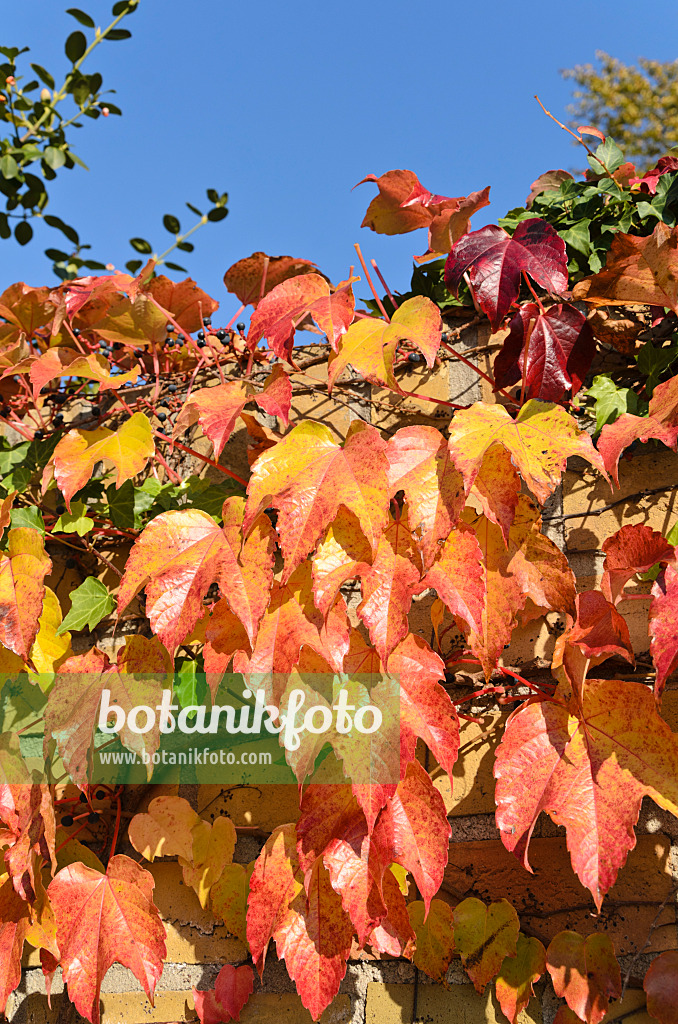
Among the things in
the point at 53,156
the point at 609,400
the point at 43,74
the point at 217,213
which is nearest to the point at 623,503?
the point at 609,400

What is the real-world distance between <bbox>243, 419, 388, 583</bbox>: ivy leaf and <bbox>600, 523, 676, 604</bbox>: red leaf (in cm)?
36

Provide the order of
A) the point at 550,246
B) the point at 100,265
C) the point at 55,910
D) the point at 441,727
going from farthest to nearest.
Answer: the point at 100,265 < the point at 55,910 < the point at 550,246 < the point at 441,727

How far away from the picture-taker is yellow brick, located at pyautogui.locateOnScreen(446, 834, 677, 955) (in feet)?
3.91

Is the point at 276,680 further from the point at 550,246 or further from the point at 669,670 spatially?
the point at 550,246

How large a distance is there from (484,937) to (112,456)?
42.0 inches

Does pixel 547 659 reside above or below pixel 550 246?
below

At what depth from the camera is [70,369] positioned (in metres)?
1.40

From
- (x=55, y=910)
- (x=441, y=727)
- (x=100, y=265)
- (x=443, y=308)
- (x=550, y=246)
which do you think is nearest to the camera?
(x=441, y=727)

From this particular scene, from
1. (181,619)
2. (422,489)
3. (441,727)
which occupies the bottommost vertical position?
(441,727)

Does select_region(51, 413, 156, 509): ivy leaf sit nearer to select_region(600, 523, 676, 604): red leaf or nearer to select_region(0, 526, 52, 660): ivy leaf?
select_region(0, 526, 52, 660): ivy leaf

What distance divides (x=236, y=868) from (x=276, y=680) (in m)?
0.51

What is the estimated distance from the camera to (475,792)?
52.7 inches

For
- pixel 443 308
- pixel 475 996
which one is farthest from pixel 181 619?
pixel 443 308

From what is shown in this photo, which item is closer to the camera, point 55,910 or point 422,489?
point 422,489
